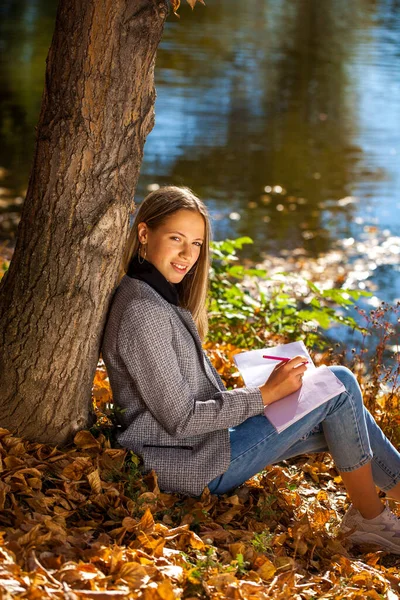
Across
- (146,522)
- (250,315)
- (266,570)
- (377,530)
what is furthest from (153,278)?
(250,315)

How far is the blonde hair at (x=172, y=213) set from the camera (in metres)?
3.21

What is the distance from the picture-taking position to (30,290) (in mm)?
2934

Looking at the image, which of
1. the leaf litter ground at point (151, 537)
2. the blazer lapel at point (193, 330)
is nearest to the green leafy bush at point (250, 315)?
the leaf litter ground at point (151, 537)

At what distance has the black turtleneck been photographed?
312 cm

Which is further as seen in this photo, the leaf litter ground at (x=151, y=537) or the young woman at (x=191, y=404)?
the young woman at (x=191, y=404)

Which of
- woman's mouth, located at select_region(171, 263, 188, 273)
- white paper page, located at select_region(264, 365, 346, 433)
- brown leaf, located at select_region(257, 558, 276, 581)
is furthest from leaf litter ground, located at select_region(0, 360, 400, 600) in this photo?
woman's mouth, located at select_region(171, 263, 188, 273)

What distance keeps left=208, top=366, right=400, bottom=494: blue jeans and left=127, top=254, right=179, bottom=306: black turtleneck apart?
0.60 metres

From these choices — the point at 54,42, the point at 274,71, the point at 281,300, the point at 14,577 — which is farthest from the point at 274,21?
the point at 14,577

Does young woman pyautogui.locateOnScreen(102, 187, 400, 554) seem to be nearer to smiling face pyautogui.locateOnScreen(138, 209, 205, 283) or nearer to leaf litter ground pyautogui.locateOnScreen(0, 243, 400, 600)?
smiling face pyautogui.locateOnScreen(138, 209, 205, 283)

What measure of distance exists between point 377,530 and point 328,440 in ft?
1.36

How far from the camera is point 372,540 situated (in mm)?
3256

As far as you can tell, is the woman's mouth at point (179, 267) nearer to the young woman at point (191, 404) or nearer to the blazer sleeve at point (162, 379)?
the young woman at point (191, 404)

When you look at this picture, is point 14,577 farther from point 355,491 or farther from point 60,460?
point 355,491

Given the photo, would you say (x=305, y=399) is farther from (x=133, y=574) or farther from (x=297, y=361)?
(x=133, y=574)
